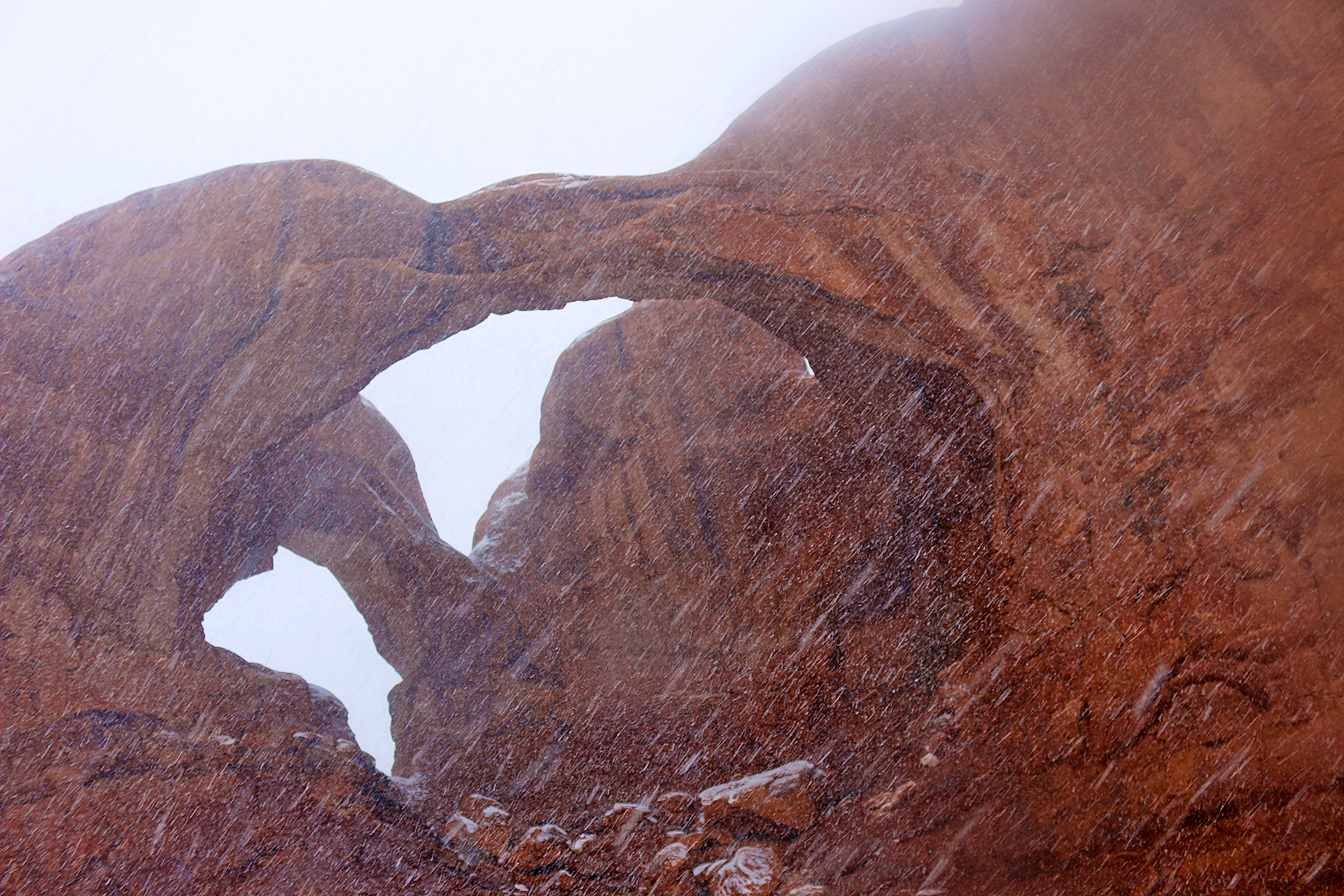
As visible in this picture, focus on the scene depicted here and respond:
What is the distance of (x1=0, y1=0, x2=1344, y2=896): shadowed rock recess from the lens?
3.97m

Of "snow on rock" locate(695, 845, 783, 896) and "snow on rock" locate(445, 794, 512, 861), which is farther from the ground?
"snow on rock" locate(445, 794, 512, 861)

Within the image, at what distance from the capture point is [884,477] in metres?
6.76

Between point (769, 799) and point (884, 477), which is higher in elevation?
point (884, 477)

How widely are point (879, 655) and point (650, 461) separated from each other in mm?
3155

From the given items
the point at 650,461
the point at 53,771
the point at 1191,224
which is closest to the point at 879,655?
the point at 650,461

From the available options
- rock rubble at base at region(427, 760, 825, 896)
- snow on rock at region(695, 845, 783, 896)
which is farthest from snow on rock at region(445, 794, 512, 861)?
snow on rock at region(695, 845, 783, 896)

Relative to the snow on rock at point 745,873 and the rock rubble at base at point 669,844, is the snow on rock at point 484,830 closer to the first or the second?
the rock rubble at base at point 669,844

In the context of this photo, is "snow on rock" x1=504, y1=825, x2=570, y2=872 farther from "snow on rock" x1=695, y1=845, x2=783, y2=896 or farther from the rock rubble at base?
"snow on rock" x1=695, y1=845, x2=783, y2=896

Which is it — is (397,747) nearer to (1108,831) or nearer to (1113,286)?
(1108,831)


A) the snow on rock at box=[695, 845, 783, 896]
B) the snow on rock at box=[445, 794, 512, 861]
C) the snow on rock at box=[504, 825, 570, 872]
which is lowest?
the snow on rock at box=[695, 845, 783, 896]

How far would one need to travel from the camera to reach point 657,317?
8766 millimetres

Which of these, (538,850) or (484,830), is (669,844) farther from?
(484,830)

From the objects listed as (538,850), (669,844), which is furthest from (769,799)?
(538,850)

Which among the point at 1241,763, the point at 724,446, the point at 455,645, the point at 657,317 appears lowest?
the point at 1241,763
